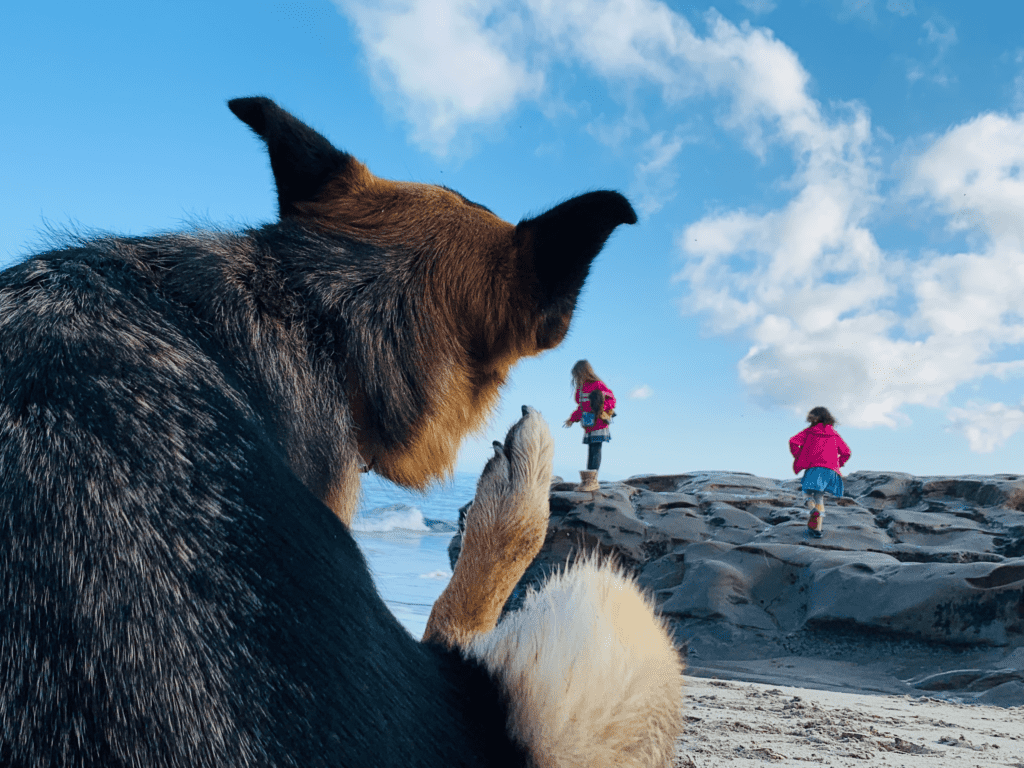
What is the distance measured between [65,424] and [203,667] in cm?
42

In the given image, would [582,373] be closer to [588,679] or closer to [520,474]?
[520,474]

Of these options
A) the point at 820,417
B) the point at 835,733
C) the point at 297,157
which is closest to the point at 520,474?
the point at 297,157

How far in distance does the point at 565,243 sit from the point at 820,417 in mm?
10655

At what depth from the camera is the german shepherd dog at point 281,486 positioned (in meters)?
0.89

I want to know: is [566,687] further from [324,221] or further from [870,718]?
[870,718]

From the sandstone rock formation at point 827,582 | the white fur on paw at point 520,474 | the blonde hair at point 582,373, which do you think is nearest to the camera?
the white fur on paw at point 520,474

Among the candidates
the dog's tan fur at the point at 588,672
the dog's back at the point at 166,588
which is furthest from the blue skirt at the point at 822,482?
the dog's back at the point at 166,588

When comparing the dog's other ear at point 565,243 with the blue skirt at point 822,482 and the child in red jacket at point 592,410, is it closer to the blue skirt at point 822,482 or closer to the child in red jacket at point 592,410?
the child in red jacket at point 592,410

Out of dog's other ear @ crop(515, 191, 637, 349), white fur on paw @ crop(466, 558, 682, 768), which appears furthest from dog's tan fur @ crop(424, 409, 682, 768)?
dog's other ear @ crop(515, 191, 637, 349)

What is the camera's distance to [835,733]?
3539mm

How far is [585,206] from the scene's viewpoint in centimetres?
174

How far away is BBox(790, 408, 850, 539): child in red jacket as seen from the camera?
35.5ft

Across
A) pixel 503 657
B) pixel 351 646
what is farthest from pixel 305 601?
pixel 503 657

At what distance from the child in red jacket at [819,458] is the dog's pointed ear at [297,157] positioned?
10465 millimetres
